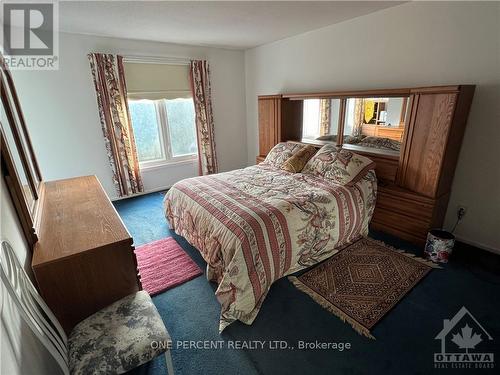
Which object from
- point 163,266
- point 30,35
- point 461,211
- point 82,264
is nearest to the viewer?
point 82,264

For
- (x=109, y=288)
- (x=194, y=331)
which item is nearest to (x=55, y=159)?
(x=109, y=288)

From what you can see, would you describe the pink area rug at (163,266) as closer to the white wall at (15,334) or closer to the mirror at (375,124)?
the white wall at (15,334)

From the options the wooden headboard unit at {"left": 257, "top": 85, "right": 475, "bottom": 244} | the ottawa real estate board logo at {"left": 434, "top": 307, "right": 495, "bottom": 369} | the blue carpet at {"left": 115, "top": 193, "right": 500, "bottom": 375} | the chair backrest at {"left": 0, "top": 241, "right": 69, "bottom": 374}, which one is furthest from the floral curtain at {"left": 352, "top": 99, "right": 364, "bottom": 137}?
the chair backrest at {"left": 0, "top": 241, "right": 69, "bottom": 374}

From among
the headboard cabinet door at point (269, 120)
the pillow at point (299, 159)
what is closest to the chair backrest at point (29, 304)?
the pillow at point (299, 159)

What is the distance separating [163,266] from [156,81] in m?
2.83

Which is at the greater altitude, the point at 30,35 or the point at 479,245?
the point at 30,35

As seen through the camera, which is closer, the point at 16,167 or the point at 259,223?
the point at 16,167

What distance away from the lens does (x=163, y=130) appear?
13.6 feet

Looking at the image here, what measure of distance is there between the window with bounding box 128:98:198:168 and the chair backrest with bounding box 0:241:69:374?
3170 mm

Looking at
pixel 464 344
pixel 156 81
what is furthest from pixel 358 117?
pixel 156 81

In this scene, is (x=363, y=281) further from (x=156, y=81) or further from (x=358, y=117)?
(x=156, y=81)

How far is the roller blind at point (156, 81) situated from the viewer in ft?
12.0

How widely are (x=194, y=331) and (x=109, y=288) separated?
67 centimetres

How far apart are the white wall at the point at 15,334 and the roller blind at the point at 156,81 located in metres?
2.94
